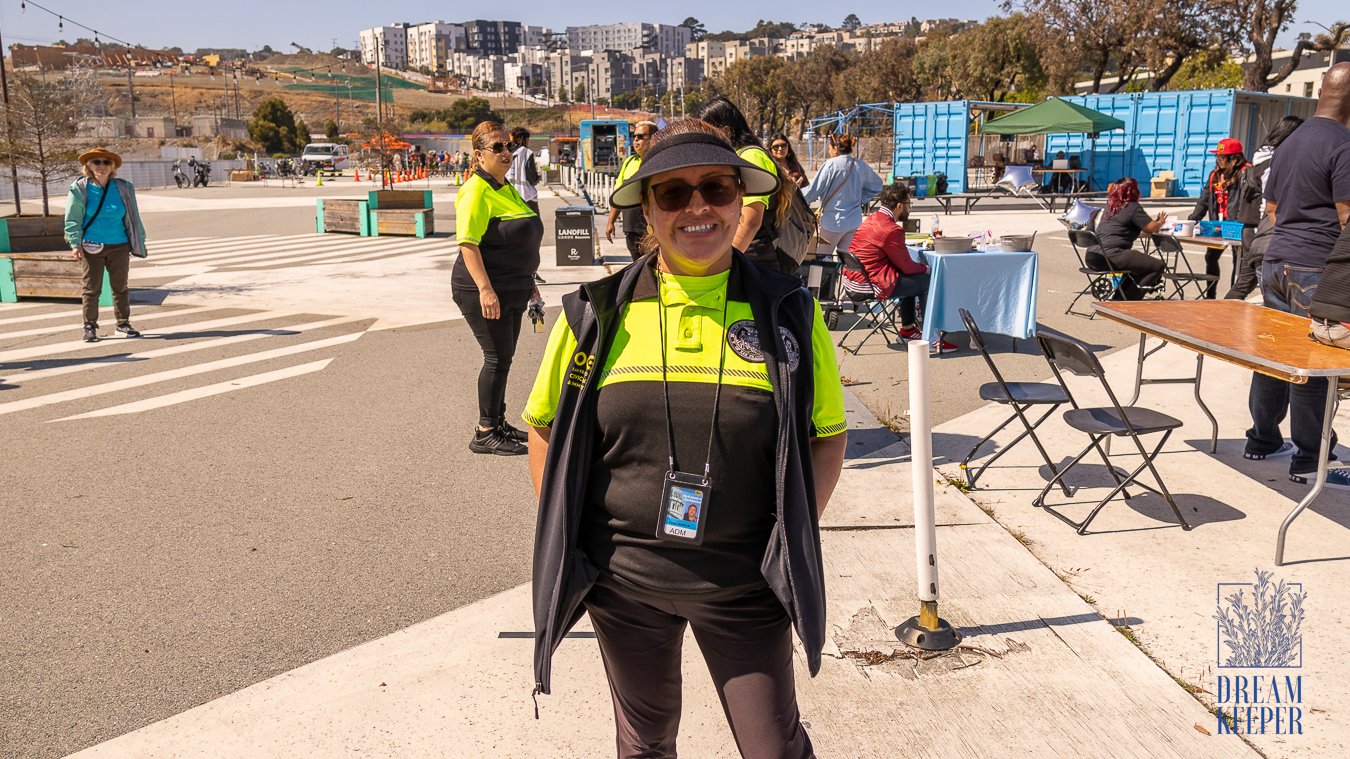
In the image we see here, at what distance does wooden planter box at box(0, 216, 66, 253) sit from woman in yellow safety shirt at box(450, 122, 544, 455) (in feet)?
34.0

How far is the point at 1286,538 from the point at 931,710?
237 cm

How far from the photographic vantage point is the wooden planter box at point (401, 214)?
2047 centimetres

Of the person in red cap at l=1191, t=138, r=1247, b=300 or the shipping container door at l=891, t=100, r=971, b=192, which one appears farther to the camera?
the shipping container door at l=891, t=100, r=971, b=192

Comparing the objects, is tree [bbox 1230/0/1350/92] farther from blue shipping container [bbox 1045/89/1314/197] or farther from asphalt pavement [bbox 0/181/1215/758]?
asphalt pavement [bbox 0/181/1215/758]

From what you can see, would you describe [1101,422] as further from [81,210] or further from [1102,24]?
[1102,24]

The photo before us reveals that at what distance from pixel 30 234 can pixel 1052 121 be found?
19.9 m

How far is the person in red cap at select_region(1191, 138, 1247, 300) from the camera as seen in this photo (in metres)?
10.8

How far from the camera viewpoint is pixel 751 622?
7.16ft

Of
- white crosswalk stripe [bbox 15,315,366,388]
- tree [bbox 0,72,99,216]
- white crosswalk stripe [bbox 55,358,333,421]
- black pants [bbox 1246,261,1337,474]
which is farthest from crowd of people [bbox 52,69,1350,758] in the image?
tree [bbox 0,72,99,216]

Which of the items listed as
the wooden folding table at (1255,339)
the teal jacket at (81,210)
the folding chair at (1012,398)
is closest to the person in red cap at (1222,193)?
the wooden folding table at (1255,339)

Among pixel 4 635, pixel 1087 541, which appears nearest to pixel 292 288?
pixel 4 635

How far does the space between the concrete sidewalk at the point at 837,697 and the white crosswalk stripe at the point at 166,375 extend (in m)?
5.35

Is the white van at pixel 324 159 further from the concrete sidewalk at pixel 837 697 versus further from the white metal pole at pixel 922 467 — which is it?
the white metal pole at pixel 922 467

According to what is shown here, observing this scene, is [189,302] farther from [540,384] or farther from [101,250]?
[540,384]
